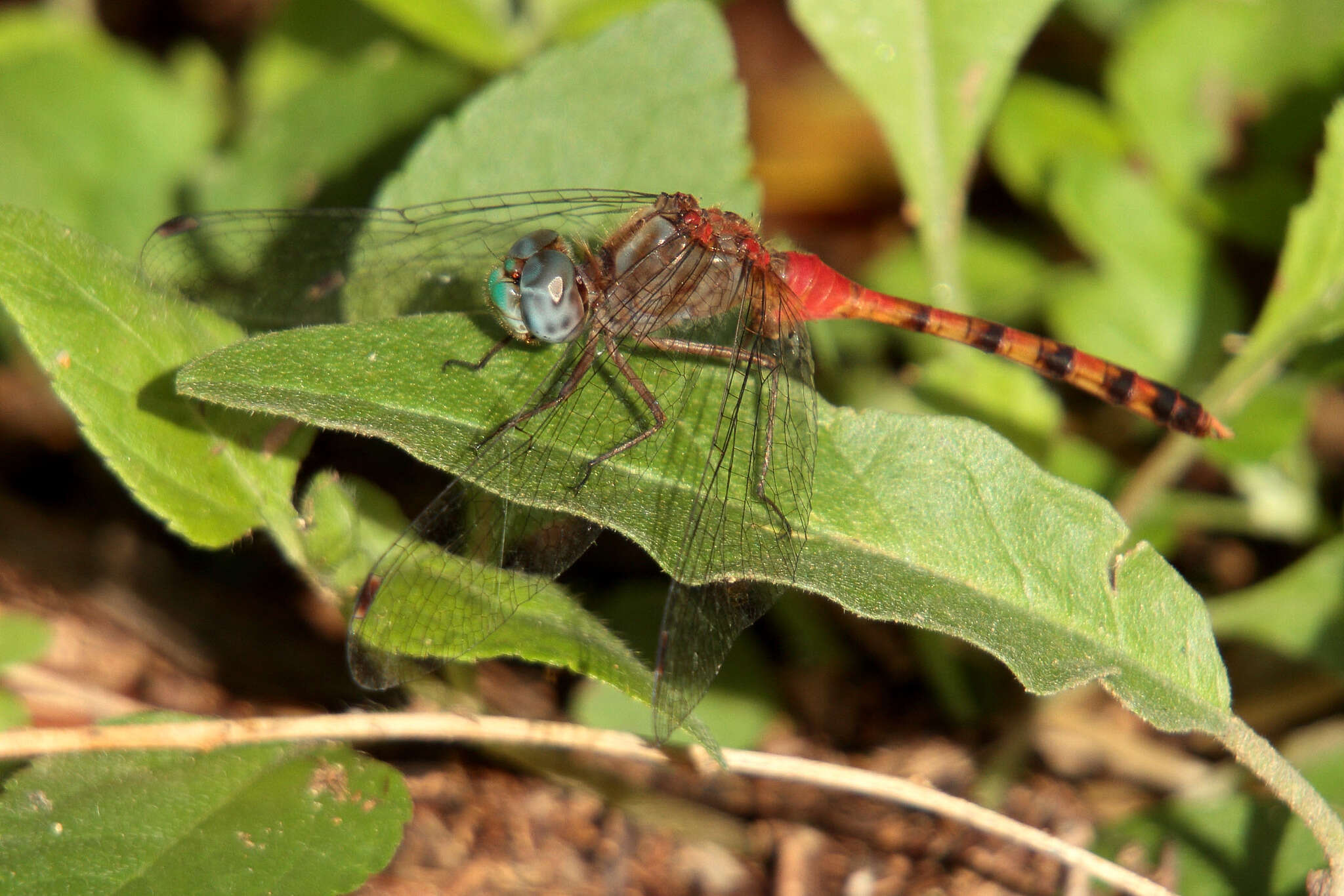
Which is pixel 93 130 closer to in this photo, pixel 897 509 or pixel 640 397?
pixel 640 397

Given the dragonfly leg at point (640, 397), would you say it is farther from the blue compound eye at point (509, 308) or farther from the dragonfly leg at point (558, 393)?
the blue compound eye at point (509, 308)

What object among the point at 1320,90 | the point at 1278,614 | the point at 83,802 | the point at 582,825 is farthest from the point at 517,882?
the point at 1320,90

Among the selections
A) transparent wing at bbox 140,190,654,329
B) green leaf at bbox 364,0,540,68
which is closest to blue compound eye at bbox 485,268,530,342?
transparent wing at bbox 140,190,654,329

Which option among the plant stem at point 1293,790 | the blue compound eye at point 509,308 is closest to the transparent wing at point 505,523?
the blue compound eye at point 509,308

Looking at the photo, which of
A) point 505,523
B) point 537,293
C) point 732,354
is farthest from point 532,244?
point 505,523

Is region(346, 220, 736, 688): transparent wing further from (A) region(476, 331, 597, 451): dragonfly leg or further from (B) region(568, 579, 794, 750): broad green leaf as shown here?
(B) region(568, 579, 794, 750): broad green leaf

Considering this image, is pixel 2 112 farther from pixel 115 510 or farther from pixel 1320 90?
pixel 1320 90

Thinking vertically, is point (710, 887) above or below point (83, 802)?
above
